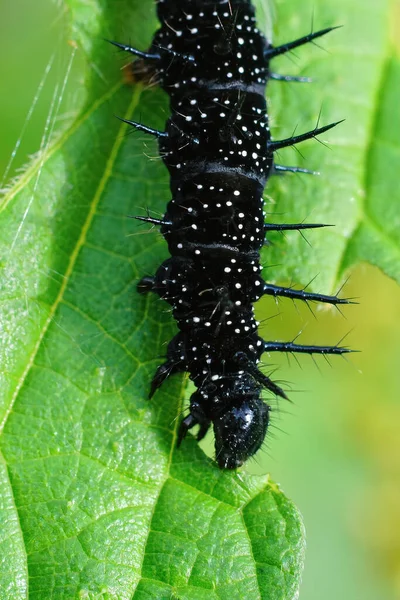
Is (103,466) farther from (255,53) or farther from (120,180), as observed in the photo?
(255,53)

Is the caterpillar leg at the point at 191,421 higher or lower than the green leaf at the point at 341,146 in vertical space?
lower

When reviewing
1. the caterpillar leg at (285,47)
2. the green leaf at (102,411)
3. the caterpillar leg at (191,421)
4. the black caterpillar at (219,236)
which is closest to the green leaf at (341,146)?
the caterpillar leg at (285,47)

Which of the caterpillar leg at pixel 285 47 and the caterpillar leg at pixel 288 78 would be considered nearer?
the caterpillar leg at pixel 285 47

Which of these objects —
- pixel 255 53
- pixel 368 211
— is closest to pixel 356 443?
pixel 368 211

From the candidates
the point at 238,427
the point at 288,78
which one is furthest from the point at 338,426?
the point at 288,78

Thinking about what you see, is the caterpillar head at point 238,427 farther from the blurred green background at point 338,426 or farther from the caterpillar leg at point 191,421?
the blurred green background at point 338,426

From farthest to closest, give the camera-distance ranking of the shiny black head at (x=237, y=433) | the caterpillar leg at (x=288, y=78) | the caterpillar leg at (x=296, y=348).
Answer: the caterpillar leg at (x=288, y=78)
the caterpillar leg at (x=296, y=348)
the shiny black head at (x=237, y=433)

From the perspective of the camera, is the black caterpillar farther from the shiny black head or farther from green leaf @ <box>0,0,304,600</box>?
green leaf @ <box>0,0,304,600</box>

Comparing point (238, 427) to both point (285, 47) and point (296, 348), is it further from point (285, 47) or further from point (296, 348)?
point (285, 47)
